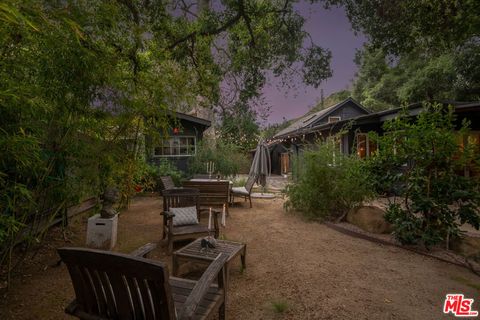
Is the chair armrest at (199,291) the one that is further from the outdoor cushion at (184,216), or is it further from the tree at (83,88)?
the outdoor cushion at (184,216)

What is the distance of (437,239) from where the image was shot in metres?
4.01

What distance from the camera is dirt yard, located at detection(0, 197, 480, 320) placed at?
266 cm

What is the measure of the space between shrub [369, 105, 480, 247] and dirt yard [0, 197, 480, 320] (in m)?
0.49

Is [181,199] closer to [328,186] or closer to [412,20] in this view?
[328,186]

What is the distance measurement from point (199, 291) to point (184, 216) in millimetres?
2668

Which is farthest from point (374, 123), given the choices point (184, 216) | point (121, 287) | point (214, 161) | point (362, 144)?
point (121, 287)

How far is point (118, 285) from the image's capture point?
5.21 feet

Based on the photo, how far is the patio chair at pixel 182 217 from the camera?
403 cm

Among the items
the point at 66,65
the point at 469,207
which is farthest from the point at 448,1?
the point at 66,65

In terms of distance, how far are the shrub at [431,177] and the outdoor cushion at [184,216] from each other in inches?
126

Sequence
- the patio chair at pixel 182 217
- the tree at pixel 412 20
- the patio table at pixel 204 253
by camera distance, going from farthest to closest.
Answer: the tree at pixel 412 20 → the patio chair at pixel 182 217 → the patio table at pixel 204 253

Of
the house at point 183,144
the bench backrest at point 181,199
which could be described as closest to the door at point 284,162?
the house at point 183,144

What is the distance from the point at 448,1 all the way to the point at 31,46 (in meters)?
7.24

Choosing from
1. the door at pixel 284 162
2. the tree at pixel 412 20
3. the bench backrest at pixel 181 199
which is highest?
the tree at pixel 412 20
